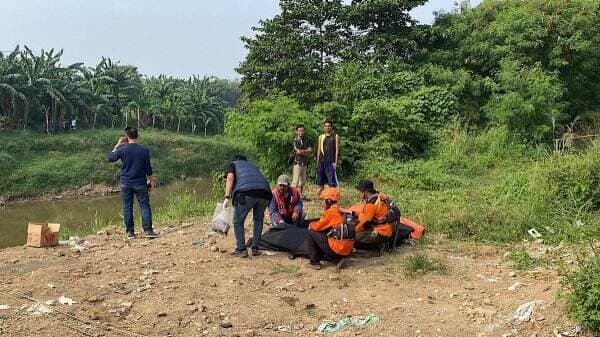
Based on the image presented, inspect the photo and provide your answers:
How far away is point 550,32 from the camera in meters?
16.5

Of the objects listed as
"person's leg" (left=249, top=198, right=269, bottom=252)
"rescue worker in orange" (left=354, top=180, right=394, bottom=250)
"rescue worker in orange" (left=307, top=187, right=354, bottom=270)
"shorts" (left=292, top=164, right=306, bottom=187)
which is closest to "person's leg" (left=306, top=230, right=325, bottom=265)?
"rescue worker in orange" (left=307, top=187, right=354, bottom=270)

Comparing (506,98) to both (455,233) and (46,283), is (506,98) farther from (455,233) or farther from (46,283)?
(46,283)

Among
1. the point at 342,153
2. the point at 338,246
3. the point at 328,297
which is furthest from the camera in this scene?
the point at 342,153

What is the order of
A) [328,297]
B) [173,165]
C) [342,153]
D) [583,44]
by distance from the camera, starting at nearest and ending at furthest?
[328,297], [342,153], [583,44], [173,165]

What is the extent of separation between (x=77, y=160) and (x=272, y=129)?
27.6 metres

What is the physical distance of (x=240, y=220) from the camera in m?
6.45

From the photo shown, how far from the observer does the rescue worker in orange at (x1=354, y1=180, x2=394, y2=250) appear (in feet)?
20.5

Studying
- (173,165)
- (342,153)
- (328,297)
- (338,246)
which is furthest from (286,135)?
(173,165)

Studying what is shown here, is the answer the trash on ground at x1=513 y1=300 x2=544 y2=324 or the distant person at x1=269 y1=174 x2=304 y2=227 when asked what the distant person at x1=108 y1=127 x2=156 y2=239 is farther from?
the trash on ground at x1=513 y1=300 x2=544 y2=324

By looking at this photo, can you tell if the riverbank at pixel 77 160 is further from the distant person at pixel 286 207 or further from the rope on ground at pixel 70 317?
the rope on ground at pixel 70 317

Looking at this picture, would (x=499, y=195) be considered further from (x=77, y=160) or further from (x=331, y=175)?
(x=77, y=160)

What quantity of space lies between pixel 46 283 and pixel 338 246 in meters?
2.99

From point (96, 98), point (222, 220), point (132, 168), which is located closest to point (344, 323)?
point (222, 220)

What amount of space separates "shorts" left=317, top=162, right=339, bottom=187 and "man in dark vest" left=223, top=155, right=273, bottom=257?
3.08m
